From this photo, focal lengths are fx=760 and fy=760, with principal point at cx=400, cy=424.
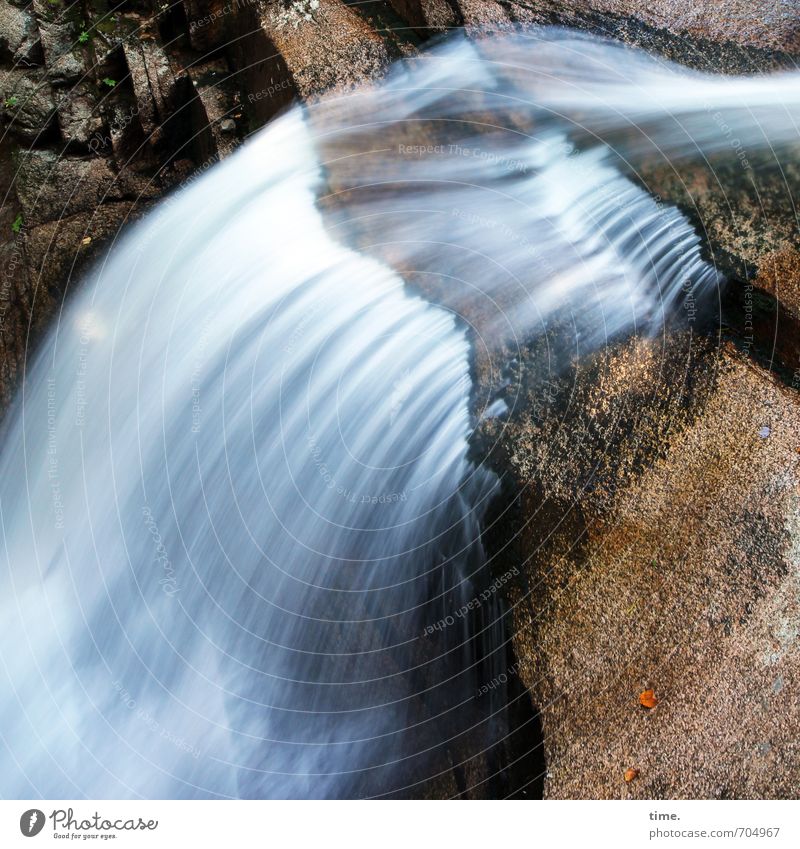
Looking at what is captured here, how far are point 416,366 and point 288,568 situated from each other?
1.69ft

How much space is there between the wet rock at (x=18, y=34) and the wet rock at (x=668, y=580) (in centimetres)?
190

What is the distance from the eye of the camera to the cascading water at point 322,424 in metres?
1.58

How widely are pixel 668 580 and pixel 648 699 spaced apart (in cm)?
22

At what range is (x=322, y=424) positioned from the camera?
167 centimetres

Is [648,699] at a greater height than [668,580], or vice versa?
[668,580]

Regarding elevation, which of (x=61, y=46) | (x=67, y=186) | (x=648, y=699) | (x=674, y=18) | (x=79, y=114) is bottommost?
(x=648, y=699)

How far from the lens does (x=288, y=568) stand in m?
1.64

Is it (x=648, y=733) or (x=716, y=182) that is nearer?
(x=648, y=733)

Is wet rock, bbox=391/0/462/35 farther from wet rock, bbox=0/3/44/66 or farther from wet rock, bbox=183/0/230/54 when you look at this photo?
wet rock, bbox=0/3/44/66

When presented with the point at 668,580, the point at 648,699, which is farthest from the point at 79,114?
the point at 648,699

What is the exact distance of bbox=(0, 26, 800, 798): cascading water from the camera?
158cm

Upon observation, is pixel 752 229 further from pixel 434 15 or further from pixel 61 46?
pixel 61 46
